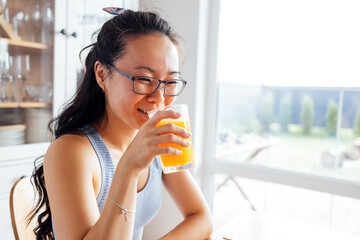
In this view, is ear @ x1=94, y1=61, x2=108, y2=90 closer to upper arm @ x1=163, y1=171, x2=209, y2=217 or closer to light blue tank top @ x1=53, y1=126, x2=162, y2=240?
light blue tank top @ x1=53, y1=126, x2=162, y2=240

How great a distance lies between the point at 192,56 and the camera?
223 centimetres

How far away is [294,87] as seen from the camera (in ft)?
6.61

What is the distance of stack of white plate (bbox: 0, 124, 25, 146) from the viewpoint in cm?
171

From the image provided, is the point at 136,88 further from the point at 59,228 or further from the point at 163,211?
the point at 163,211

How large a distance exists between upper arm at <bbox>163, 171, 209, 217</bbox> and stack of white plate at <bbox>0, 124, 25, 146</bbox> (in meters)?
0.96

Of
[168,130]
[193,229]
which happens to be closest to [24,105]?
[193,229]

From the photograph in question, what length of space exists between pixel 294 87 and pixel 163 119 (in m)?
1.46

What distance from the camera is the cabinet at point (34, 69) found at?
1740 millimetres

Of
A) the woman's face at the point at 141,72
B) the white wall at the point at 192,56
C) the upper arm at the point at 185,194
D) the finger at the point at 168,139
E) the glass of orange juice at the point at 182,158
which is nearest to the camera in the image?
the finger at the point at 168,139

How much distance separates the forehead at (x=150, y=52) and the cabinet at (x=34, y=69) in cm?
99

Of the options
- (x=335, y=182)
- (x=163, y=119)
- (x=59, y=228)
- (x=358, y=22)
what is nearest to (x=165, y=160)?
(x=163, y=119)

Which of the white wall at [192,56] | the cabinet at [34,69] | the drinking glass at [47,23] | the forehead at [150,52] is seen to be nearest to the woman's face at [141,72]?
the forehead at [150,52]

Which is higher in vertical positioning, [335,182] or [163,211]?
[335,182]

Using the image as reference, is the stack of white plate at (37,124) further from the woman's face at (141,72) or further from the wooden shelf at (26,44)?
the woman's face at (141,72)
